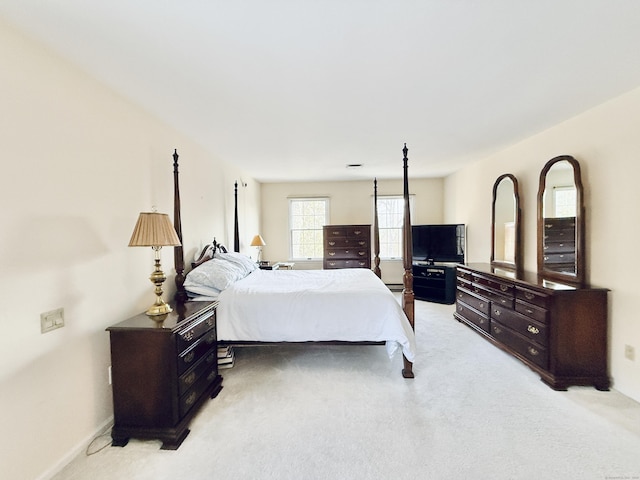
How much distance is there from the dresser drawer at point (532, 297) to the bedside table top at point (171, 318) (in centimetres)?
294

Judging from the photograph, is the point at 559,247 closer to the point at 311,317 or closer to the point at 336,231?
the point at 311,317

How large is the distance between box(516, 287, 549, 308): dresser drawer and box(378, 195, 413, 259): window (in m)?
3.50

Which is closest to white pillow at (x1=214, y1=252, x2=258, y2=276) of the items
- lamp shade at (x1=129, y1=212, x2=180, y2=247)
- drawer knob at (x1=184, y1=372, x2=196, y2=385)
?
lamp shade at (x1=129, y1=212, x2=180, y2=247)

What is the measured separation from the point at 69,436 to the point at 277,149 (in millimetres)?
3278

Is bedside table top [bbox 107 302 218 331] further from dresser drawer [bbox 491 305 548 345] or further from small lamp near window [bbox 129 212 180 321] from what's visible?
dresser drawer [bbox 491 305 548 345]

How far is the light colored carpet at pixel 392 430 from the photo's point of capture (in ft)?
5.32

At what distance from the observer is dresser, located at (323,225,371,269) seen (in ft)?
19.1

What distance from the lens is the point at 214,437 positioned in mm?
Answer: 1896

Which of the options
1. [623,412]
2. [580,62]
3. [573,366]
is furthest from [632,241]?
[580,62]

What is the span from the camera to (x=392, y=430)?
1932mm

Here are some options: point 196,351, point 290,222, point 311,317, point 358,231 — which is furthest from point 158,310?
point 290,222

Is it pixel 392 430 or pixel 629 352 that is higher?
pixel 629 352

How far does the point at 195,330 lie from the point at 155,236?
754mm

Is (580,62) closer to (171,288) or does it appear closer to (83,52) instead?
(83,52)
